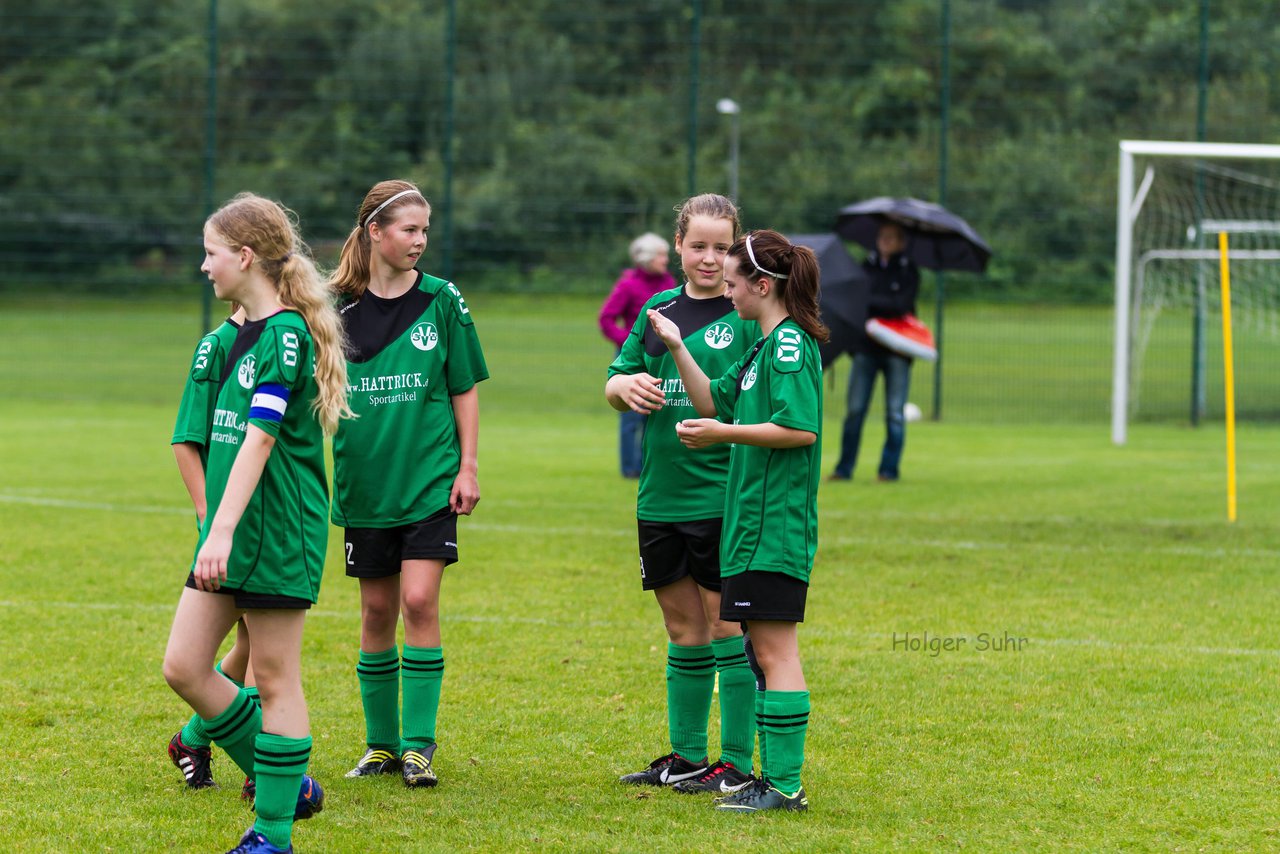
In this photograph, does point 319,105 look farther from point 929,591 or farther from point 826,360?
point 929,591

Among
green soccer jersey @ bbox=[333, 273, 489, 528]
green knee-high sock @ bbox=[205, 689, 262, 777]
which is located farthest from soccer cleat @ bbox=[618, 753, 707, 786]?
green knee-high sock @ bbox=[205, 689, 262, 777]

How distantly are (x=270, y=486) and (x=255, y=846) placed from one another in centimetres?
97

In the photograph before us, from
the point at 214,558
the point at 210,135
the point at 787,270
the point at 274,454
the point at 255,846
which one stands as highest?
the point at 210,135

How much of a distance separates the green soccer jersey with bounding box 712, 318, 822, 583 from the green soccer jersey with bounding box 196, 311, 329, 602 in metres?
1.26

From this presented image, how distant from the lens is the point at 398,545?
5.06 metres

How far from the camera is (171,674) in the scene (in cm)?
420

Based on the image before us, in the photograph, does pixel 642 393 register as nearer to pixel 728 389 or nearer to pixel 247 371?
pixel 728 389

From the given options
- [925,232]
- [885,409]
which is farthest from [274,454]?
[925,232]

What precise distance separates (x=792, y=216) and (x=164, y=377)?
9.94m

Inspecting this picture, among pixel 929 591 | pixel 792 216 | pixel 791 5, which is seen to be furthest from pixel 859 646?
pixel 791 5

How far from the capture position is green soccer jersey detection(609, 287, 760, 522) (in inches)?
200

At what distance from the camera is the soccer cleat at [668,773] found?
5.04 m

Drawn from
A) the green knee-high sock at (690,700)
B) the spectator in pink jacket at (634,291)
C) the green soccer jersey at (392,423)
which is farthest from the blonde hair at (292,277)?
the spectator in pink jacket at (634,291)

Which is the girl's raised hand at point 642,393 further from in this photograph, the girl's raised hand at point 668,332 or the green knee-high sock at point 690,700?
the green knee-high sock at point 690,700
